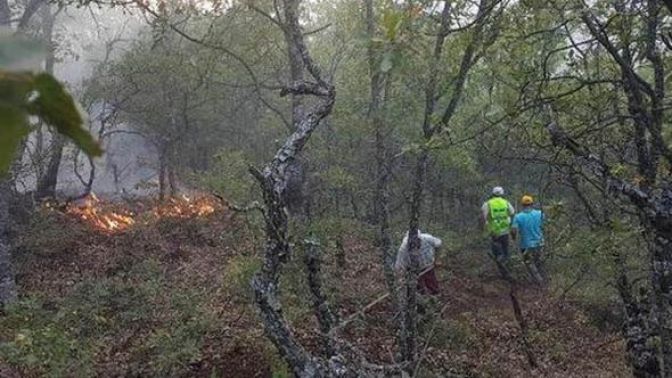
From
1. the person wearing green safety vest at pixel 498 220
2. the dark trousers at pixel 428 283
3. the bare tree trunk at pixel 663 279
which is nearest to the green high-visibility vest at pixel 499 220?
the person wearing green safety vest at pixel 498 220

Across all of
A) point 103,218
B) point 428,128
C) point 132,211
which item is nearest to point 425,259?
point 428,128

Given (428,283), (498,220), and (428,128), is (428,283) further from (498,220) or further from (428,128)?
(428,128)

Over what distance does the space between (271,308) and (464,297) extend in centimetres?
755

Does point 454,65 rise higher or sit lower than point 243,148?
lower

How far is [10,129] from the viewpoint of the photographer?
38cm

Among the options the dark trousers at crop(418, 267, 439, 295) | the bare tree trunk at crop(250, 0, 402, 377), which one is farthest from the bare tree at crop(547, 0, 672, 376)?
the dark trousers at crop(418, 267, 439, 295)

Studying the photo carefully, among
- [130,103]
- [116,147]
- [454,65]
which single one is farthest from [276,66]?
[116,147]

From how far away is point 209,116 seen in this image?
2047 cm

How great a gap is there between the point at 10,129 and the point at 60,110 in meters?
0.03

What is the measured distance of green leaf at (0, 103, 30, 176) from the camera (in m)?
0.38

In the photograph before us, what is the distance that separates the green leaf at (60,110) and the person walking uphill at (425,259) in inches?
302

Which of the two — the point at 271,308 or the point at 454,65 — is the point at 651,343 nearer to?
the point at 454,65

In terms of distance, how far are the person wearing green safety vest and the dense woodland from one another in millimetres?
427

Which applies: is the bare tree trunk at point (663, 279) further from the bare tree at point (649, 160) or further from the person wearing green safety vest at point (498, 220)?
the person wearing green safety vest at point (498, 220)
